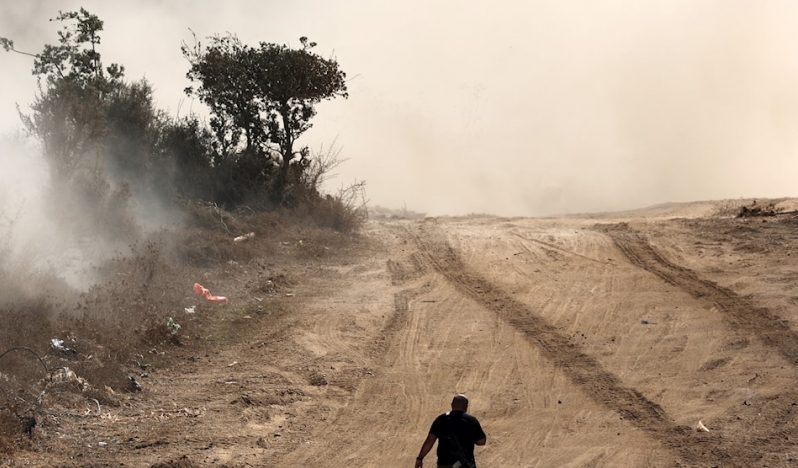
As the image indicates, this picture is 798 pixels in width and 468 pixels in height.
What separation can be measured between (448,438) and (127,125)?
590 inches

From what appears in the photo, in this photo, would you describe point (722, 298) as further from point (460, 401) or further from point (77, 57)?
point (77, 57)

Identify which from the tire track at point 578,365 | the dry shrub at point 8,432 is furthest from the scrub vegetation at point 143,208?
the tire track at point 578,365

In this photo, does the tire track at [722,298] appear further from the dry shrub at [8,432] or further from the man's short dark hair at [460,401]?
the dry shrub at [8,432]

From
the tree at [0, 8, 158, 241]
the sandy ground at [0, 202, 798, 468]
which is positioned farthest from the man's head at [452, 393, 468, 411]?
the tree at [0, 8, 158, 241]

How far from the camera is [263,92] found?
20.8m

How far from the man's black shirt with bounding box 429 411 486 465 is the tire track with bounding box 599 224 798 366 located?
642cm

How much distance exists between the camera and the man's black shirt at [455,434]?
7145 mm

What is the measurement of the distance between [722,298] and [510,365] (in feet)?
14.6

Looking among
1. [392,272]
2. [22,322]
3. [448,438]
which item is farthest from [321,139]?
[448,438]

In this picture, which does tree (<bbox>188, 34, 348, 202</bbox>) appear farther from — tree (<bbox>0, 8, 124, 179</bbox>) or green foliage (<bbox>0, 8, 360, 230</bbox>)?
tree (<bbox>0, 8, 124, 179</bbox>)

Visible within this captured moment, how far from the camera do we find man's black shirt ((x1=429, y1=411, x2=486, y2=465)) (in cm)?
714

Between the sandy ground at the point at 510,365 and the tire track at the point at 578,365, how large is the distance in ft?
0.12

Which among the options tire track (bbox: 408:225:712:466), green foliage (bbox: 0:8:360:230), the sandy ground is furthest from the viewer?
green foliage (bbox: 0:8:360:230)

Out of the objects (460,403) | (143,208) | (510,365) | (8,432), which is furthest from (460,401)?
(143,208)
